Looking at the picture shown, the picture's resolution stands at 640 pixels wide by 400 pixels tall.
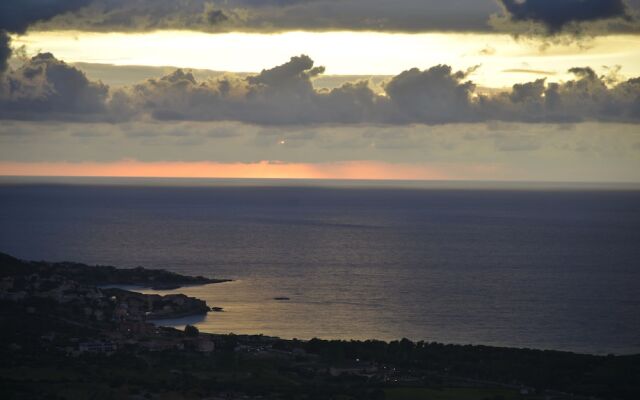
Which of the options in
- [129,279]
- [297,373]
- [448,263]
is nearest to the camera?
[297,373]

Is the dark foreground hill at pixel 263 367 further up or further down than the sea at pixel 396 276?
further up

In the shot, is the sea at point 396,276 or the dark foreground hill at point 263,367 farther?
the sea at point 396,276

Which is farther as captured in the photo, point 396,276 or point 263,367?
point 396,276

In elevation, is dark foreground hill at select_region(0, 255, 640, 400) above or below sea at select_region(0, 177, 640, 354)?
above

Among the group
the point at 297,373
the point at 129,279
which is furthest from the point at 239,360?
the point at 129,279

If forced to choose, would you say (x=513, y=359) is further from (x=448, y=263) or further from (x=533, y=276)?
(x=448, y=263)

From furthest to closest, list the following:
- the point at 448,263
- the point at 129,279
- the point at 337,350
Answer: the point at 448,263 < the point at 129,279 < the point at 337,350

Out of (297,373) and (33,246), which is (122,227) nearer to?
(33,246)

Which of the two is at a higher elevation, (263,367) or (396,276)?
(263,367)

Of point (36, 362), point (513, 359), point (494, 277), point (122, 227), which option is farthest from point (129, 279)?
point (122, 227)

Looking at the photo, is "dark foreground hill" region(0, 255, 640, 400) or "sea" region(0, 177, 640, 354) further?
"sea" region(0, 177, 640, 354)

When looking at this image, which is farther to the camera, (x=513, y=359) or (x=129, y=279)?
(x=129, y=279)
